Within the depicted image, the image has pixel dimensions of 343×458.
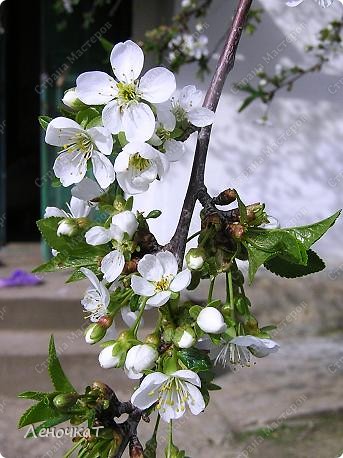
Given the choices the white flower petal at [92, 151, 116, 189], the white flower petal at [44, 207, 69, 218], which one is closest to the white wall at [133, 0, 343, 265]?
the white flower petal at [44, 207, 69, 218]

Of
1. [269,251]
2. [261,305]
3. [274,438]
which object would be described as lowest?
[274,438]

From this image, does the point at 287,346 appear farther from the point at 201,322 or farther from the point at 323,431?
the point at 201,322

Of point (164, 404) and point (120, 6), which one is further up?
point (120, 6)

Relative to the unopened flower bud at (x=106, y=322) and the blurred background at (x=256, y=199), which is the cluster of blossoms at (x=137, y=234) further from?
the blurred background at (x=256, y=199)

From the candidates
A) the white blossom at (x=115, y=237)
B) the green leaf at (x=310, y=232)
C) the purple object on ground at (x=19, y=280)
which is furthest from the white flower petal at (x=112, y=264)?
the purple object on ground at (x=19, y=280)

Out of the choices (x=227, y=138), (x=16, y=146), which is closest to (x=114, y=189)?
(x=227, y=138)

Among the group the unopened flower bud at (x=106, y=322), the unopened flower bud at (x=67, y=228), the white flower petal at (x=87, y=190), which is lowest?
the unopened flower bud at (x=106, y=322)
